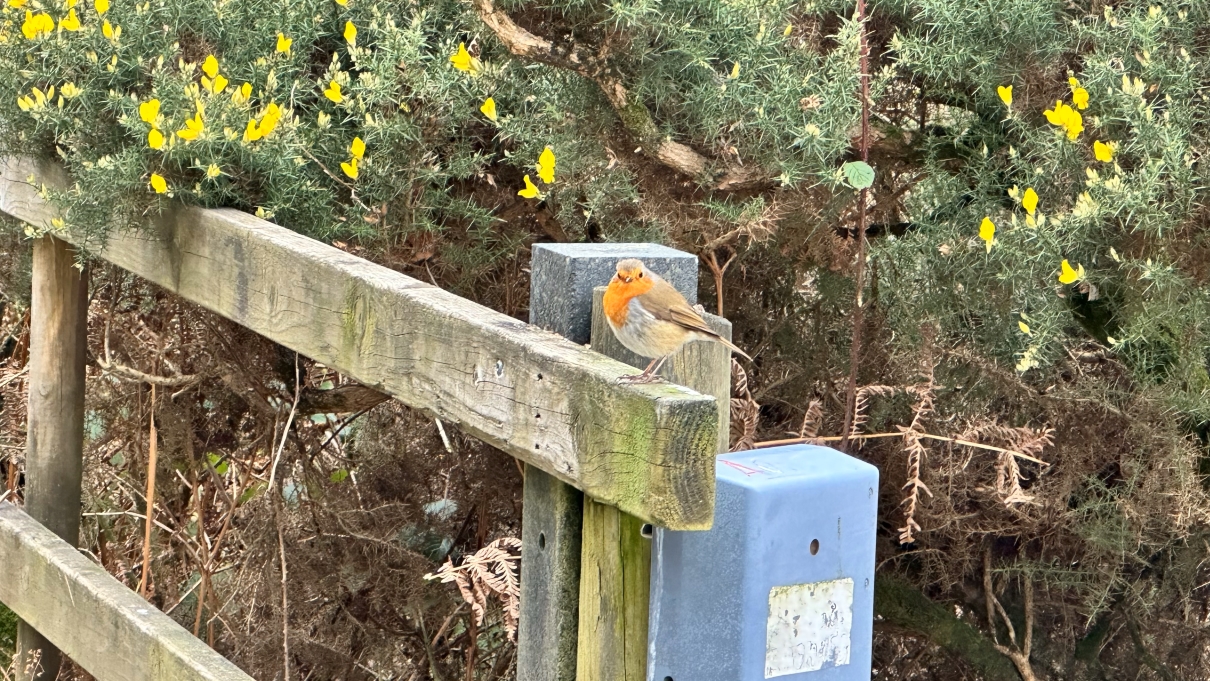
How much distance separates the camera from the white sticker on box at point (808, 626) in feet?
5.34

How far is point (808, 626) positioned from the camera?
5.43 feet

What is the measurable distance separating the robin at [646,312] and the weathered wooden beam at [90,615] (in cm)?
127

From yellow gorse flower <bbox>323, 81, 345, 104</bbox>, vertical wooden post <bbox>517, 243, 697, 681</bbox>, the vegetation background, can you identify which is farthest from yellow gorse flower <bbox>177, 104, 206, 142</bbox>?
vertical wooden post <bbox>517, 243, 697, 681</bbox>

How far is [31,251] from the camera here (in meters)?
4.00

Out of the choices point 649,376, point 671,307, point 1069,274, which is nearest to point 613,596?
point 649,376

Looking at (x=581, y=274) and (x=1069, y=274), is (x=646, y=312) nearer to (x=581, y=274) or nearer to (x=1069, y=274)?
(x=581, y=274)

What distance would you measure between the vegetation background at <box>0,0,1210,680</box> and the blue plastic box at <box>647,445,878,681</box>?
0.93 m

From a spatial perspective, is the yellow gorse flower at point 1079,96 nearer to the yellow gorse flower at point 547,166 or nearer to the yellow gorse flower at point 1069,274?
the yellow gorse flower at point 1069,274

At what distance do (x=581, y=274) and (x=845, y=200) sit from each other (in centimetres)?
100

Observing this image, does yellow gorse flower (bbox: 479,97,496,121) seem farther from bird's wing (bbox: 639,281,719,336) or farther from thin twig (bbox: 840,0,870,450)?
bird's wing (bbox: 639,281,719,336)

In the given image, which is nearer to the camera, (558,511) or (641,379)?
(641,379)

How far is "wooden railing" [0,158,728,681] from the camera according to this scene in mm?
1540

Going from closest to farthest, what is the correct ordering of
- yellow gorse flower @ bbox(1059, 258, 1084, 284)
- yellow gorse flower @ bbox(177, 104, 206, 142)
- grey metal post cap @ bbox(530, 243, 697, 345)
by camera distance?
grey metal post cap @ bbox(530, 243, 697, 345), yellow gorse flower @ bbox(1059, 258, 1084, 284), yellow gorse flower @ bbox(177, 104, 206, 142)

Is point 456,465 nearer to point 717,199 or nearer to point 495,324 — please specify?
point 717,199
